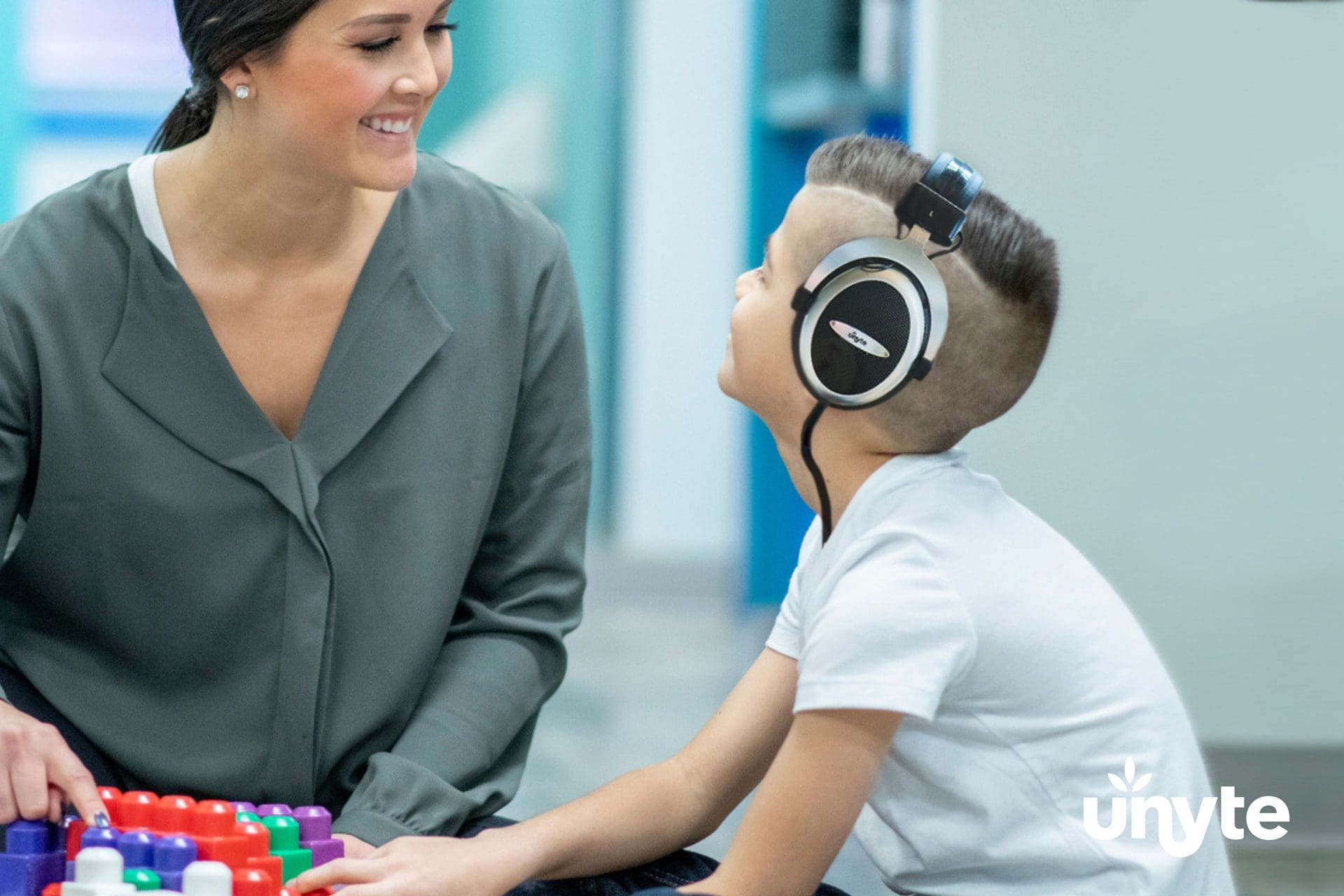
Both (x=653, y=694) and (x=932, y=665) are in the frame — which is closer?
(x=932, y=665)

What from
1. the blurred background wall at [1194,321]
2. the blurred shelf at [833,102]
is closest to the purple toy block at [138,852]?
the blurred background wall at [1194,321]

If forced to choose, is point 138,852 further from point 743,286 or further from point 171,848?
point 743,286

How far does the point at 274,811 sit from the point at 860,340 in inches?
20.1

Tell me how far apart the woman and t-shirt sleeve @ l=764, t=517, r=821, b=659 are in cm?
27

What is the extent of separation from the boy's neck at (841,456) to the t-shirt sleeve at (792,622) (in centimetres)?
6

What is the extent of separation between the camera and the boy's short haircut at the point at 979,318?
0.99 m

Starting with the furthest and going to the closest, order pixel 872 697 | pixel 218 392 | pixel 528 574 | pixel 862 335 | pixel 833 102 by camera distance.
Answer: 1. pixel 833 102
2. pixel 528 574
3. pixel 218 392
4. pixel 862 335
5. pixel 872 697

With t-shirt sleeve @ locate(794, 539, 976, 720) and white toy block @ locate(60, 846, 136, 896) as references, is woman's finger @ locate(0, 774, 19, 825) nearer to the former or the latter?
white toy block @ locate(60, 846, 136, 896)

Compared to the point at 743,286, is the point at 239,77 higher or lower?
higher

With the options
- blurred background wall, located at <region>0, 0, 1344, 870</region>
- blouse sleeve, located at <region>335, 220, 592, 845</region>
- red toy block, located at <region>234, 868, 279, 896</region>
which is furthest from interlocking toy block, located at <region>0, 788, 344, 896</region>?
blurred background wall, located at <region>0, 0, 1344, 870</region>

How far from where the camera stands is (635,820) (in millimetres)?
1115

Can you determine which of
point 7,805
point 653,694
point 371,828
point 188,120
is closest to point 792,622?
point 371,828

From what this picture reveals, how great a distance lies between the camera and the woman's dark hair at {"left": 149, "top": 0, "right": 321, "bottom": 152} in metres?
1.14
